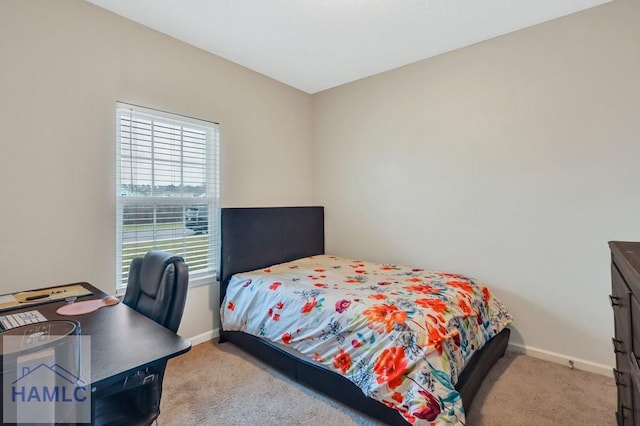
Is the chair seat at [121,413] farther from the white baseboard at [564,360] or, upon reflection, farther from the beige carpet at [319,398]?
the white baseboard at [564,360]

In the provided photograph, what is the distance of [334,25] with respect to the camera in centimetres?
240

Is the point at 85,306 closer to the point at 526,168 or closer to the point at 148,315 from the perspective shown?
the point at 148,315

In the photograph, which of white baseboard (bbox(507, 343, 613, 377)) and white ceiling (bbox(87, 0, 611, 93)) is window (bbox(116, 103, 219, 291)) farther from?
white baseboard (bbox(507, 343, 613, 377))

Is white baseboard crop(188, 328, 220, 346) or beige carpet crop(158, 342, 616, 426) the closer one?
beige carpet crop(158, 342, 616, 426)

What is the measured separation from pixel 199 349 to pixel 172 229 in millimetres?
1030

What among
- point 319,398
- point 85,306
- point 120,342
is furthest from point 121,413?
point 319,398

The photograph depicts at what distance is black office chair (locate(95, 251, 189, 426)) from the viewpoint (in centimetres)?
A: 114

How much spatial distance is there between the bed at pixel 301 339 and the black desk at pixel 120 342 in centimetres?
103

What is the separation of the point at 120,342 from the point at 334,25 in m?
2.42

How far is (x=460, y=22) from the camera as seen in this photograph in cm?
238

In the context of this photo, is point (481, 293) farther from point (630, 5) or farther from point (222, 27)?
point (222, 27)

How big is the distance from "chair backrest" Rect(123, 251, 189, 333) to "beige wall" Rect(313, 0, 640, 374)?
2.28 m

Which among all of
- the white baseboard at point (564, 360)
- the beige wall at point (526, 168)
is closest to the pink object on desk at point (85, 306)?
the beige wall at point (526, 168)

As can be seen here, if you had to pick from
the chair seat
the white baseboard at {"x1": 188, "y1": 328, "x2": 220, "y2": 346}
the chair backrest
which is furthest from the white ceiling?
the white baseboard at {"x1": 188, "y1": 328, "x2": 220, "y2": 346}
